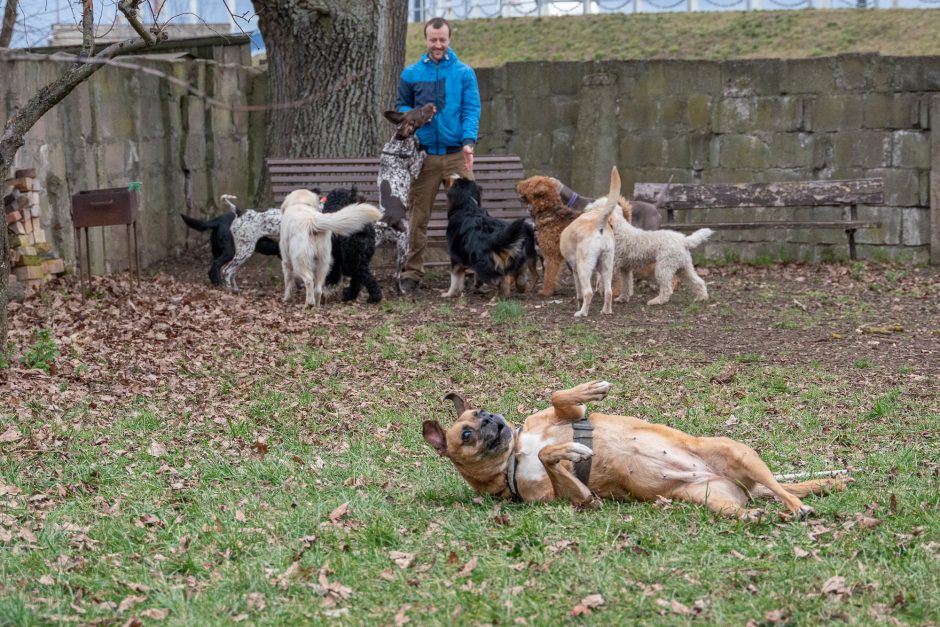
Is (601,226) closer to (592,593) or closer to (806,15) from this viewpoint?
(592,593)

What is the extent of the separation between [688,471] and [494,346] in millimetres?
4250

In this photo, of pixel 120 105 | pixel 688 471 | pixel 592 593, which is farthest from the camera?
pixel 120 105

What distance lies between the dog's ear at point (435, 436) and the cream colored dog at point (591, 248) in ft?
18.7

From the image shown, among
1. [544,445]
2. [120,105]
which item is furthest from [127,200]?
[544,445]

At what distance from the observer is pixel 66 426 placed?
644 centimetres

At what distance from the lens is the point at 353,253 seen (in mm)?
10953

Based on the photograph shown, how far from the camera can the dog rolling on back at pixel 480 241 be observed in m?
11.0

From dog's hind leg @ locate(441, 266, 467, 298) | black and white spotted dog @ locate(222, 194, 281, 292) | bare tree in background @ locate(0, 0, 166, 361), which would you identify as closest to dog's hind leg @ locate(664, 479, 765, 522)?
bare tree in background @ locate(0, 0, 166, 361)

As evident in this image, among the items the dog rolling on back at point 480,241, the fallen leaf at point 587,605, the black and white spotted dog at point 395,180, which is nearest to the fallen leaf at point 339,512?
the fallen leaf at point 587,605

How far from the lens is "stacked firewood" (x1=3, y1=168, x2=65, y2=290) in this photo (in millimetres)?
10195

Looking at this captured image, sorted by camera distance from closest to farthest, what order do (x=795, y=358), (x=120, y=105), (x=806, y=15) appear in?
(x=795, y=358), (x=120, y=105), (x=806, y=15)

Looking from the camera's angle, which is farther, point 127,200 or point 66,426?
point 127,200

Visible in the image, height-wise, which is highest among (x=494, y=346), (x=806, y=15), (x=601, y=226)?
(x=806, y=15)

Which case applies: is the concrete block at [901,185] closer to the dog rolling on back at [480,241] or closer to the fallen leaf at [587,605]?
the dog rolling on back at [480,241]
